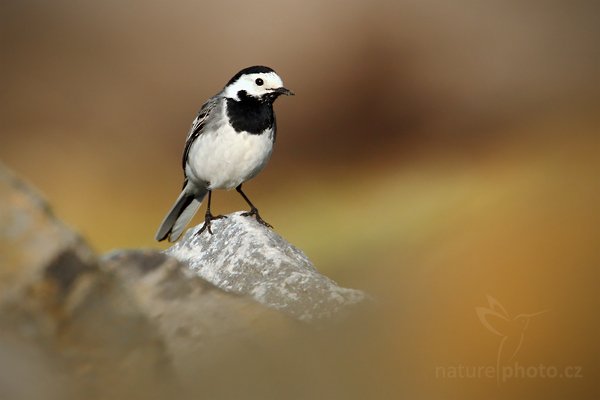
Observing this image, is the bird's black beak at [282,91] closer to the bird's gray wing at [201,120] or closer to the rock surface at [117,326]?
the bird's gray wing at [201,120]

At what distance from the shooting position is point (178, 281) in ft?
10.7

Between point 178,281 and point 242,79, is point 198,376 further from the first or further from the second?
point 242,79

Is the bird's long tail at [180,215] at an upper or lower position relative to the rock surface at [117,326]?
upper

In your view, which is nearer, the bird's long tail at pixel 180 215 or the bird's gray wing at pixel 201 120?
the bird's gray wing at pixel 201 120

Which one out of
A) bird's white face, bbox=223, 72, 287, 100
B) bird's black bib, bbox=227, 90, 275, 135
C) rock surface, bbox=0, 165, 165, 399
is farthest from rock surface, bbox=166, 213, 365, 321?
rock surface, bbox=0, 165, 165, 399

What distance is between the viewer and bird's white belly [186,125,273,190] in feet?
20.5

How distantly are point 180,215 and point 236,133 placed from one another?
1170 mm

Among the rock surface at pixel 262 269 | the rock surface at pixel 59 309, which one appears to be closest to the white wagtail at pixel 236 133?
the rock surface at pixel 262 269

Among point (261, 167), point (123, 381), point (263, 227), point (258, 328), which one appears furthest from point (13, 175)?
point (261, 167)

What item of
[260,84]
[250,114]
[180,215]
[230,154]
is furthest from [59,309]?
[180,215]

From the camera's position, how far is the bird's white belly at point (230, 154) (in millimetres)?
6262

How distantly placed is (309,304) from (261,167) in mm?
2159

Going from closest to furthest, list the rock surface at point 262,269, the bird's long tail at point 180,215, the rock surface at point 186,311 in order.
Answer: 1. the rock surface at point 186,311
2. the rock surface at point 262,269
3. the bird's long tail at point 180,215

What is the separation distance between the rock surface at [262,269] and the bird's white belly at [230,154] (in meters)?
0.41
